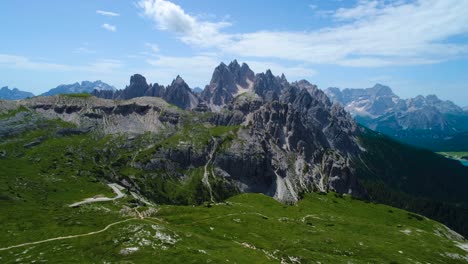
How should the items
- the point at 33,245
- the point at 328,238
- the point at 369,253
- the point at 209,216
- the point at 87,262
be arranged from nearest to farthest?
the point at 87,262, the point at 33,245, the point at 369,253, the point at 328,238, the point at 209,216

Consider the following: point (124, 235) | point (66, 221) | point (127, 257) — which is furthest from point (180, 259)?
point (66, 221)

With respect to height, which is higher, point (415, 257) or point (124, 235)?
point (124, 235)

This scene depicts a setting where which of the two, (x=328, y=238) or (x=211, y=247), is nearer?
(x=211, y=247)

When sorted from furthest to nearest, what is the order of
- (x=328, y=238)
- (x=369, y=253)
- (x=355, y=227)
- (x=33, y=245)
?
1. (x=355, y=227)
2. (x=328, y=238)
3. (x=369, y=253)
4. (x=33, y=245)

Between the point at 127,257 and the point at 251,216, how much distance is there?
3098 inches

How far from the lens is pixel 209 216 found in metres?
158

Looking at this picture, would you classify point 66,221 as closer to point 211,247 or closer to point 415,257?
point 211,247

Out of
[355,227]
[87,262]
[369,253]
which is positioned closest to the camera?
[87,262]

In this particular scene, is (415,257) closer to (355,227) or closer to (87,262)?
(355,227)

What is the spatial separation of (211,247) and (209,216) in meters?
44.9

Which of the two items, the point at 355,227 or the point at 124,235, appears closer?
the point at 124,235

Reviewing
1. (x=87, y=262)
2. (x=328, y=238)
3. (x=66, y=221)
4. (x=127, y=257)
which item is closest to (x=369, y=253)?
(x=328, y=238)

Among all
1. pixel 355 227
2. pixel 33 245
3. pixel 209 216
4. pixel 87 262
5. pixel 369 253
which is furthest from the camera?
pixel 355 227

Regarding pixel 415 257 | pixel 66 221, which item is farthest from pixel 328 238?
pixel 66 221
